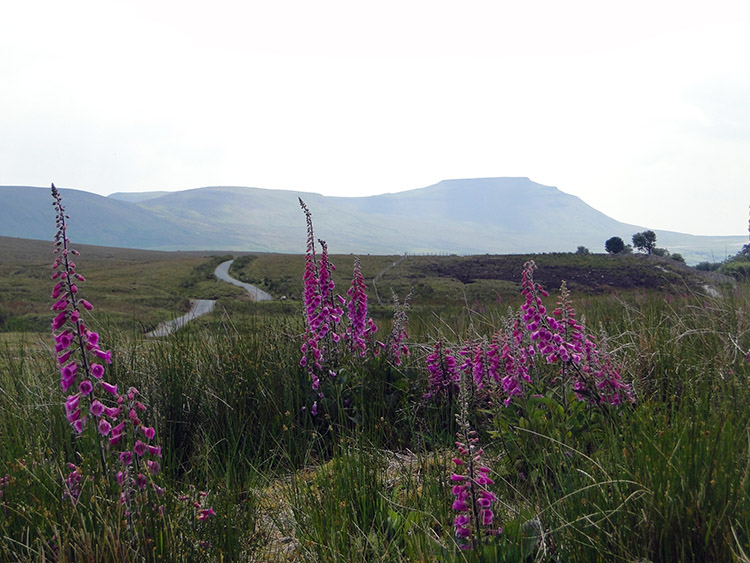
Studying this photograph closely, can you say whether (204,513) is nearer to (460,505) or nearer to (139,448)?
(139,448)

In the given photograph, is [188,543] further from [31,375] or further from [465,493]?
[31,375]

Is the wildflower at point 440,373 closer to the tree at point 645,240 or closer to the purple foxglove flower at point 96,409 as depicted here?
the purple foxglove flower at point 96,409

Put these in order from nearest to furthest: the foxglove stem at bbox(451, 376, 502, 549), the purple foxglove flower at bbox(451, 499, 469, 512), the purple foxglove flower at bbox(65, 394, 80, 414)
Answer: the foxglove stem at bbox(451, 376, 502, 549), the purple foxglove flower at bbox(451, 499, 469, 512), the purple foxglove flower at bbox(65, 394, 80, 414)

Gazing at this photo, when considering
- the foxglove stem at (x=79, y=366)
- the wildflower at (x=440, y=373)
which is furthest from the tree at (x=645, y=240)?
the foxglove stem at (x=79, y=366)

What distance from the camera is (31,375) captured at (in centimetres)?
→ 616

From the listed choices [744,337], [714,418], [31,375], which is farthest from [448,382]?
[31,375]

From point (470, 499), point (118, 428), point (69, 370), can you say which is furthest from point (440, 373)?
point (69, 370)

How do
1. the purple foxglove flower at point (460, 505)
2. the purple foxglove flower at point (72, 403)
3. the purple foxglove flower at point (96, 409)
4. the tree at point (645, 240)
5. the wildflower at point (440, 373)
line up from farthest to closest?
1. the tree at point (645, 240)
2. the wildflower at point (440, 373)
3. the purple foxglove flower at point (72, 403)
4. the purple foxglove flower at point (96, 409)
5. the purple foxglove flower at point (460, 505)

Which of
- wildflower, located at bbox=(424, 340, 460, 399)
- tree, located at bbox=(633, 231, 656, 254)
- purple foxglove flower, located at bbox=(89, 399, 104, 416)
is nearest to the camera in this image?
purple foxglove flower, located at bbox=(89, 399, 104, 416)

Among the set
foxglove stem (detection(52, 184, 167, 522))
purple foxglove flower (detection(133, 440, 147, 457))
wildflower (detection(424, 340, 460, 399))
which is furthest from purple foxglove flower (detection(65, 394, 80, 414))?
wildflower (detection(424, 340, 460, 399))

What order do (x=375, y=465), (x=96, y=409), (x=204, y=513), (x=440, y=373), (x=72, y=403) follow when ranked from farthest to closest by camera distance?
(x=440, y=373), (x=375, y=465), (x=204, y=513), (x=72, y=403), (x=96, y=409)

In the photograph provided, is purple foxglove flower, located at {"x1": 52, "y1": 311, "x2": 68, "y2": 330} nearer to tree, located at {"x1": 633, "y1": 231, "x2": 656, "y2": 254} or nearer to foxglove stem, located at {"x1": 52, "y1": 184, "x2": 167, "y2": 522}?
foxglove stem, located at {"x1": 52, "y1": 184, "x2": 167, "y2": 522}

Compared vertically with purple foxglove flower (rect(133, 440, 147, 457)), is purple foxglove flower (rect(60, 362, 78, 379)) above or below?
above

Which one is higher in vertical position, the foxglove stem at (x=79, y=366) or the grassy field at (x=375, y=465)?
the foxglove stem at (x=79, y=366)
